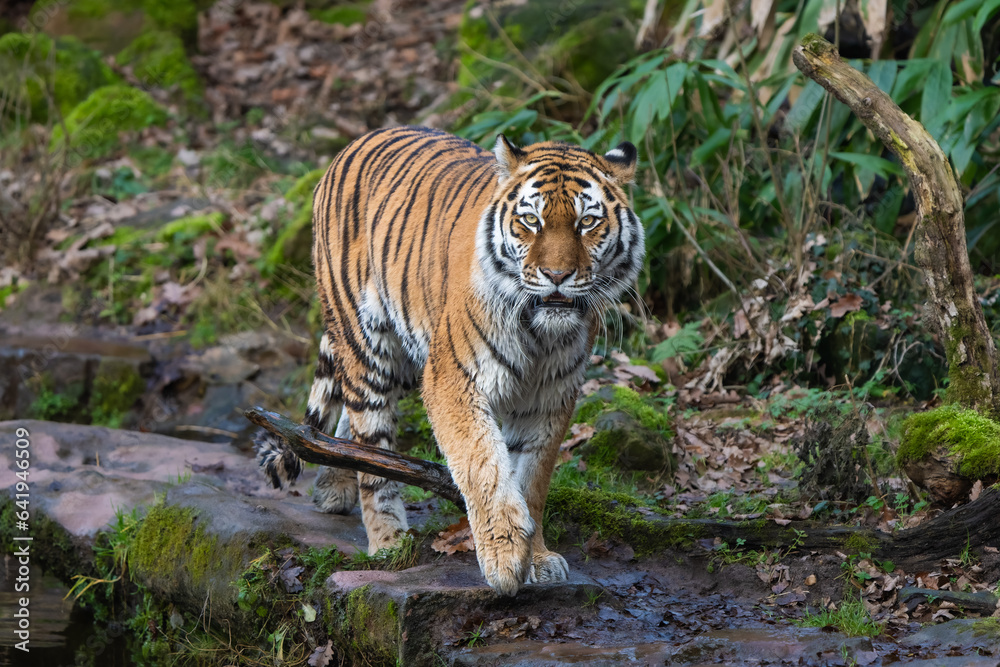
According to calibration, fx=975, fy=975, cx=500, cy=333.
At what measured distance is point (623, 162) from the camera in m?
4.00

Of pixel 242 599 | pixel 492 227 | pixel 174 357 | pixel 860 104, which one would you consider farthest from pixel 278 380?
pixel 860 104

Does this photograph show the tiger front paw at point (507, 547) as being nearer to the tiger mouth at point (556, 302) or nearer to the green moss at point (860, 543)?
the tiger mouth at point (556, 302)

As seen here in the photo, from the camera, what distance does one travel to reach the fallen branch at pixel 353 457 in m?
3.83

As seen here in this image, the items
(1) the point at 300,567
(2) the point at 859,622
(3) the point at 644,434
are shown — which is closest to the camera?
(2) the point at 859,622

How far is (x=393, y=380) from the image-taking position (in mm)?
4688

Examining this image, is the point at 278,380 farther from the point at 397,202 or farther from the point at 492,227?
the point at 492,227

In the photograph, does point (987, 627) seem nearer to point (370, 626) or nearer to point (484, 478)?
point (484, 478)

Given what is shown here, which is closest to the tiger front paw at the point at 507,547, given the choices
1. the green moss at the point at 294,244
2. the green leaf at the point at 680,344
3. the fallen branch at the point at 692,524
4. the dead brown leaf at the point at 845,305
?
the fallen branch at the point at 692,524

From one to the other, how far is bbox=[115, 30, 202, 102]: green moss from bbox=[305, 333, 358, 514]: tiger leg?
789cm

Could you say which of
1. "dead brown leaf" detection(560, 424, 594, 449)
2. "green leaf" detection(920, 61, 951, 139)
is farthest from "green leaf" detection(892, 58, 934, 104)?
"dead brown leaf" detection(560, 424, 594, 449)

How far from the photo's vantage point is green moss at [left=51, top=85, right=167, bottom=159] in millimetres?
10672

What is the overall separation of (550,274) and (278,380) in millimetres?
4968

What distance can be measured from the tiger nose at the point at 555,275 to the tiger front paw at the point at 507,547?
32.8 inches

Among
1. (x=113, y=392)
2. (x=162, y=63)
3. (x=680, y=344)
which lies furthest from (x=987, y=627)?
(x=162, y=63)
